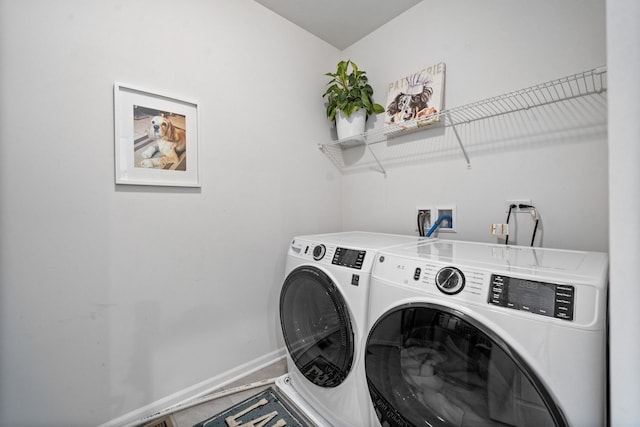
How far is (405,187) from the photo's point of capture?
180 cm

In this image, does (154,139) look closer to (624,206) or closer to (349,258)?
(349,258)

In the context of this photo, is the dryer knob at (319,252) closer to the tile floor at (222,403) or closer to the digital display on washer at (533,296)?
the digital display on washer at (533,296)

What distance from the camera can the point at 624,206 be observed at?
50 centimetres

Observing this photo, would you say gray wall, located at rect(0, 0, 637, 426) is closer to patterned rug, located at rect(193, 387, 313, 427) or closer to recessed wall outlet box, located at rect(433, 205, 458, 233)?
recessed wall outlet box, located at rect(433, 205, 458, 233)

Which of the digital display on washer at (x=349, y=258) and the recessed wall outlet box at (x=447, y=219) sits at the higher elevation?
the recessed wall outlet box at (x=447, y=219)

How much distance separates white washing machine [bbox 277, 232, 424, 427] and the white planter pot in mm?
876

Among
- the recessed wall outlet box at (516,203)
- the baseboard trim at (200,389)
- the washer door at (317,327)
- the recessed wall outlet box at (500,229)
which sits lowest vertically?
the baseboard trim at (200,389)

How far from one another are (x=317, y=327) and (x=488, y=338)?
0.79 meters

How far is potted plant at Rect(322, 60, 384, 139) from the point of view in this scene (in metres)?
1.82

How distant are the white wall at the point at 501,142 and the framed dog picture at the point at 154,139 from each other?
1.26m

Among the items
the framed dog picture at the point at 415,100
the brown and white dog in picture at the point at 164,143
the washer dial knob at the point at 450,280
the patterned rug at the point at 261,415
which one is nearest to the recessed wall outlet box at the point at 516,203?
the framed dog picture at the point at 415,100

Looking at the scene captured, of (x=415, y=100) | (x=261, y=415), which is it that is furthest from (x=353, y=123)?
(x=261, y=415)

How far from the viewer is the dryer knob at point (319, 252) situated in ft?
4.20

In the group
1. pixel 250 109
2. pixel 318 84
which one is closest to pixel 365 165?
pixel 318 84
